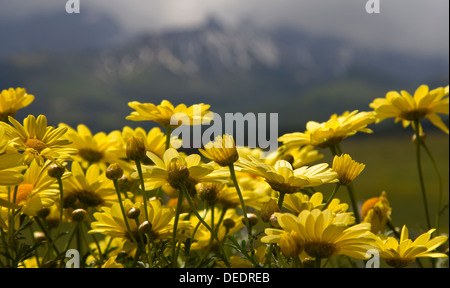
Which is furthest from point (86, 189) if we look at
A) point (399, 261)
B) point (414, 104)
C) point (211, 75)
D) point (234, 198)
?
point (211, 75)

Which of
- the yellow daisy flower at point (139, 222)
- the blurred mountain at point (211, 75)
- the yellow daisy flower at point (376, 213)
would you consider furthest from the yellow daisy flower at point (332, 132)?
the blurred mountain at point (211, 75)

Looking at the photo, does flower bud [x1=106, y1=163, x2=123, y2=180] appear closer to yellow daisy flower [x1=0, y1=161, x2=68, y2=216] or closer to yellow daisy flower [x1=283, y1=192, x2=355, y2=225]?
yellow daisy flower [x1=0, y1=161, x2=68, y2=216]

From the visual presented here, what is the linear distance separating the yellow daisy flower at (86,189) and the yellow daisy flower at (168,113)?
0.34ft

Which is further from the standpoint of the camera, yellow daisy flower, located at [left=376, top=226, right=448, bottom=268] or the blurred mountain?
the blurred mountain

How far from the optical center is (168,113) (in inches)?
26.0

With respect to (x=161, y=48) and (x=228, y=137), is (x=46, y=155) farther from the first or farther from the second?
(x=161, y=48)

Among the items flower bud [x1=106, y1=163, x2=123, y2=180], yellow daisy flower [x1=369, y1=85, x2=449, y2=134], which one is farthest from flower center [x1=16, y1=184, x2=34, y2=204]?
yellow daisy flower [x1=369, y1=85, x2=449, y2=134]

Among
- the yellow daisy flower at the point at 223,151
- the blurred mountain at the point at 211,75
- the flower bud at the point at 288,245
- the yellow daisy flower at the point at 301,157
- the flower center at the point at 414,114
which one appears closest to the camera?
the flower bud at the point at 288,245

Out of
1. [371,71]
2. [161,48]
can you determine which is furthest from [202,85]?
[371,71]

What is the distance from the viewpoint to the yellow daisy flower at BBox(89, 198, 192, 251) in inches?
22.2

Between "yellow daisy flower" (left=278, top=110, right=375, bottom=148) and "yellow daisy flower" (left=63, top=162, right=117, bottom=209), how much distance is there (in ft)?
0.91

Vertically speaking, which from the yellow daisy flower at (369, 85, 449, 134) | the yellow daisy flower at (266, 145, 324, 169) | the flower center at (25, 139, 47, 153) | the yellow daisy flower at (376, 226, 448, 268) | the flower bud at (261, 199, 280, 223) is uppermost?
the yellow daisy flower at (369, 85, 449, 134)

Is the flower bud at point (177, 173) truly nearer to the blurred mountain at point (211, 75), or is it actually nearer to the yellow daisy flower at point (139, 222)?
the yellow daisy flower at point (139, 222)

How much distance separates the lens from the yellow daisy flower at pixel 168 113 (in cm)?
66
